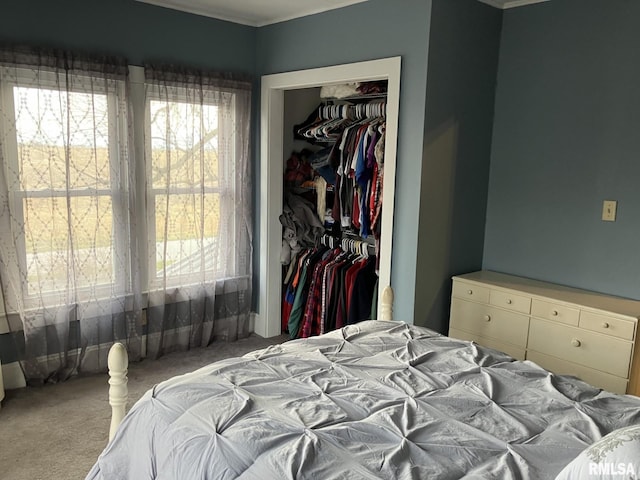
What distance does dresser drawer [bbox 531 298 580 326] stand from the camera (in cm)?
291

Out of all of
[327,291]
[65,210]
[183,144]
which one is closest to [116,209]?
[65,210]

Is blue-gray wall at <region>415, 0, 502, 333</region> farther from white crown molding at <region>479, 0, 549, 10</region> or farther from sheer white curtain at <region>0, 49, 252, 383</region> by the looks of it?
sheer white curtain at <region>0, 49, 252, 383</region>

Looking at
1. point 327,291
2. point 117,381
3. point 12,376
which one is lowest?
point 12,376

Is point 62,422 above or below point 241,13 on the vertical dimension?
below

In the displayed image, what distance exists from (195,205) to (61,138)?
39.2 inches

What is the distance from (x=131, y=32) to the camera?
3.49 m

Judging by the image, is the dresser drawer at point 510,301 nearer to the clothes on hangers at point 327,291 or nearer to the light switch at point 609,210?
the light switch at point 609,210

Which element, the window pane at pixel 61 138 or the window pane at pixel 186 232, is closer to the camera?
the window pane at pixel 61 138

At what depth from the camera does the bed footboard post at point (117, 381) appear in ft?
6.27

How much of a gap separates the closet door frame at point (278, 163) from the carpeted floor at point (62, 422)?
2.65 ft

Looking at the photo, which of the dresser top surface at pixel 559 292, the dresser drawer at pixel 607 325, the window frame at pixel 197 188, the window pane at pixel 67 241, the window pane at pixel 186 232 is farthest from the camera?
the window pane at pixel 186 232

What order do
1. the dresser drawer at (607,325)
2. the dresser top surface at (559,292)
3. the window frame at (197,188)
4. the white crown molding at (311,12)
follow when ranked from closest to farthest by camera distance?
1. the dresser drawer at (607,325)
2. the dresser top surface at (559,292)
3. the white crown molding at (311,12)
4. the window frame at (197,188)

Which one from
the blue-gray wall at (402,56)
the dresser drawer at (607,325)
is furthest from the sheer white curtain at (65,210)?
the dresser drawer at (607,325)

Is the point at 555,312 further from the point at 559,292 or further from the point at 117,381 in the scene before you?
the point at 117,381
